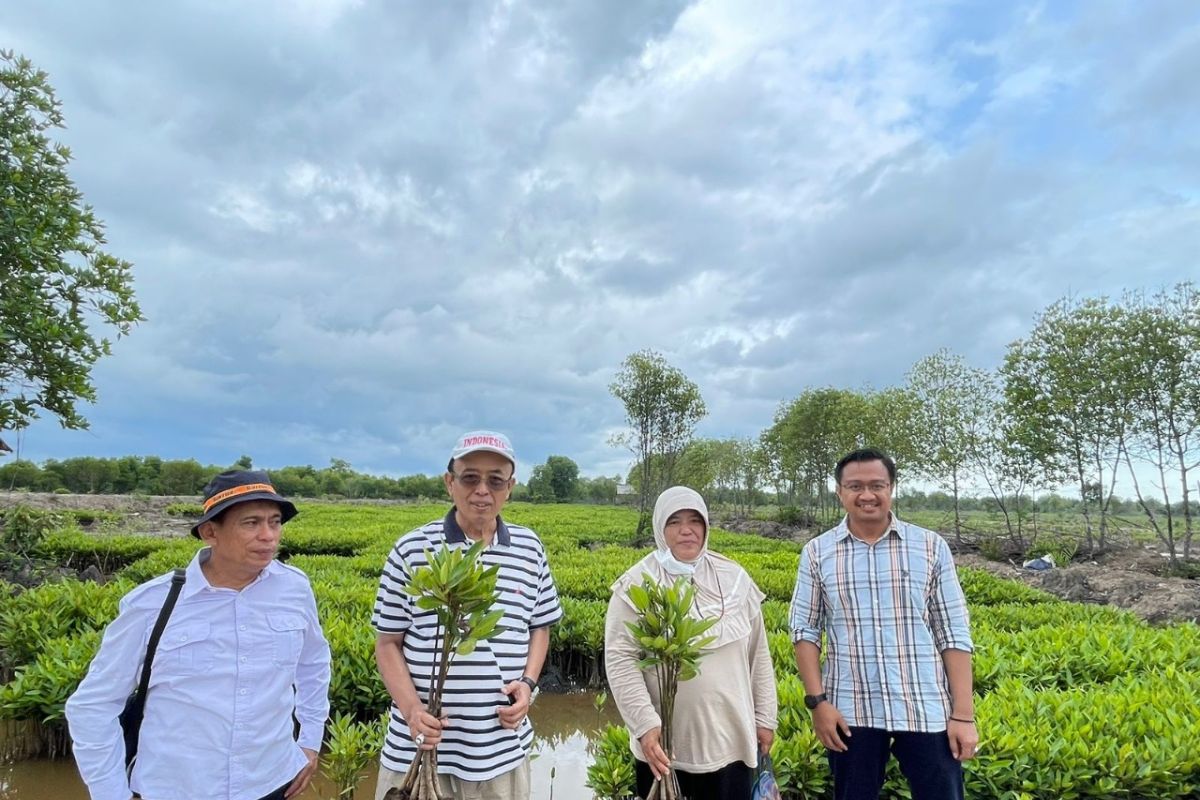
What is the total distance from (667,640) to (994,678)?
4.76 meters

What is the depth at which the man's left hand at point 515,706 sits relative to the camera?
223 cm

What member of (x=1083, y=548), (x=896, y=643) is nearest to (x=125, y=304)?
(x=896, y=643)

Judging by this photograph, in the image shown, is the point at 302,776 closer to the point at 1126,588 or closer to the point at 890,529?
the point at 890,529

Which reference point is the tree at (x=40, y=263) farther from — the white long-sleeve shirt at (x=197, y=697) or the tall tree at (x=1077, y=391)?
the tall tree at (x=1077, y=391)

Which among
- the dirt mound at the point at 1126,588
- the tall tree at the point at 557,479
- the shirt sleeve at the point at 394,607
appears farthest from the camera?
the tall tree at the point at 557,479

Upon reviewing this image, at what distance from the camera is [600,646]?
708 centimetres

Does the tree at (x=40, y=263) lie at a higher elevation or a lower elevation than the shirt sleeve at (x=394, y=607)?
higher

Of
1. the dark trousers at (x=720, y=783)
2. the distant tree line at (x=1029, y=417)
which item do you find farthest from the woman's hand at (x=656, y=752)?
the distant tree line at (x=1029, y=417)

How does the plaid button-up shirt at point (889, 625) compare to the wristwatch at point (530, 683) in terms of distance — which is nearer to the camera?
the wristwatch at point (530, 683)

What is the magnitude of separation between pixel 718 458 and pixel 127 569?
32476 millimetres

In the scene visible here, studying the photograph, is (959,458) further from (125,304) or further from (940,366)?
(125,304)

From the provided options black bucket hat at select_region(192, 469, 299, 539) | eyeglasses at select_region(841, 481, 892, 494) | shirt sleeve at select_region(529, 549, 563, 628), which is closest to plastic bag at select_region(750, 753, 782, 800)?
shirt sleeve at select_region(529, 549, 563, 628)

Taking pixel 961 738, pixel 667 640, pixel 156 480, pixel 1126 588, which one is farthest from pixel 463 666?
pixel 156 480

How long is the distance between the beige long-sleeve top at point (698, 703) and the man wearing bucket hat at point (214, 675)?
3.89ft
